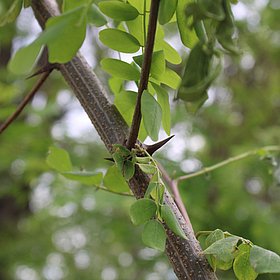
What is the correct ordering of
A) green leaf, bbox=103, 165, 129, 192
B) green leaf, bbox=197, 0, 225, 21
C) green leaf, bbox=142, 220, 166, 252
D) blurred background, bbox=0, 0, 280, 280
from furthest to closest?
blurred background, bbox=0, 0, 280, 280, green leaf, bbox=103, 165, 129, 192, green leaf, bbox=142, 220, 166, 252, green leaf, bbox=197, 0, 225, 21

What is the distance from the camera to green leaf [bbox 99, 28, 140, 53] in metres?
0.39

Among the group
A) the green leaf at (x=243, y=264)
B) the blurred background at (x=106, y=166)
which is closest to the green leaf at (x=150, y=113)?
the green leaf at (x=243, y=264)

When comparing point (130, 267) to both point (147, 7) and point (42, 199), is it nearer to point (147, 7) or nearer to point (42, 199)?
point (42, 199)

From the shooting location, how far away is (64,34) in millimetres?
286

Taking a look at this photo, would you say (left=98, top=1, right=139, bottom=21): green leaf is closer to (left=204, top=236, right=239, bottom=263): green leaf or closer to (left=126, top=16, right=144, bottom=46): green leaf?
(left=126, top=16, right=144, bottom=46): green leaf

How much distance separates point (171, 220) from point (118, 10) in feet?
0.50

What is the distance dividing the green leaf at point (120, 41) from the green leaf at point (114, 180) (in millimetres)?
122

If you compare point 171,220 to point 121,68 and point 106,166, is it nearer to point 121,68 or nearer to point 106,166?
point 121,68

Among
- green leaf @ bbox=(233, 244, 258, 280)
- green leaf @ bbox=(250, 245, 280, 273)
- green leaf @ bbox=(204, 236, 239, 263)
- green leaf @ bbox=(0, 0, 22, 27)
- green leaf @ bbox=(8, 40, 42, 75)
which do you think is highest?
green leaf @ bbox=(8, 40, 42, 75)

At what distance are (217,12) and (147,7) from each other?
130 mm

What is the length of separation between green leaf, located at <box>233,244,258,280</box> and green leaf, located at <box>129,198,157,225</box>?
2.8 inches

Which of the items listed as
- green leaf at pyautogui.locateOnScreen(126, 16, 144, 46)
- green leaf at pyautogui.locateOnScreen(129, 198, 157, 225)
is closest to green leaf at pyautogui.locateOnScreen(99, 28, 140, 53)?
green leaf at pyautogui.locateOnScreen(126, 16, 144, 46)

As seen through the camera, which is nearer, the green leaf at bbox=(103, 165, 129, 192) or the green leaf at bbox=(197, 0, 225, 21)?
the green leaf at bbox=(197, 0, 225, 21)

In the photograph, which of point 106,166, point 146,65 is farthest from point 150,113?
point 106,166
